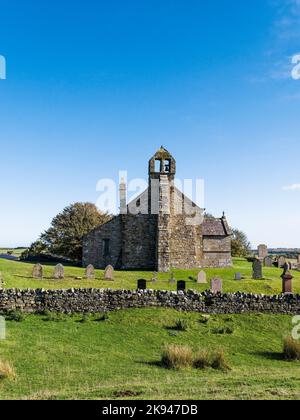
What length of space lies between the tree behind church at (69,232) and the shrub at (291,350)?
113 ft

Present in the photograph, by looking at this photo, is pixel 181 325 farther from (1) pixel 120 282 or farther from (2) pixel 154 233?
(2) pixel 154 233

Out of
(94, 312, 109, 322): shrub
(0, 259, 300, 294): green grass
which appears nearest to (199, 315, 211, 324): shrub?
(94, 312, 109, 322): shrub

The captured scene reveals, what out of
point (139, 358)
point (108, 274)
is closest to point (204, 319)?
point (139, 358)

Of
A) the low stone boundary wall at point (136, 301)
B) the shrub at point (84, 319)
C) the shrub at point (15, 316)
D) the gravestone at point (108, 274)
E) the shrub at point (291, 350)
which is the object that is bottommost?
the shrub at point (291, 350)

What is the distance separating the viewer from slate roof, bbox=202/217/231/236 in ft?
142

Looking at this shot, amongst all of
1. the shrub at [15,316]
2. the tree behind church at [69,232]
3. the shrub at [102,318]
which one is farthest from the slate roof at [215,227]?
the shrub at [15,316]

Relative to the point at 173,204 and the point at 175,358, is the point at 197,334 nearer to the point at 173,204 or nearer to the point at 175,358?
the point at 175,358

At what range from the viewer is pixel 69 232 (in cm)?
4816

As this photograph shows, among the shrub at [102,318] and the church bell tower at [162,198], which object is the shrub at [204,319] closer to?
the shrub at [102,318]

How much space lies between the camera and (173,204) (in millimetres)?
41281

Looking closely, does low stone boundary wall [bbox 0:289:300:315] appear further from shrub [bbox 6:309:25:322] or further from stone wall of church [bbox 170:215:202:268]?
stone wall of church [bbox 170:215:202:268]

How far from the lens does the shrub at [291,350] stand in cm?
1488
